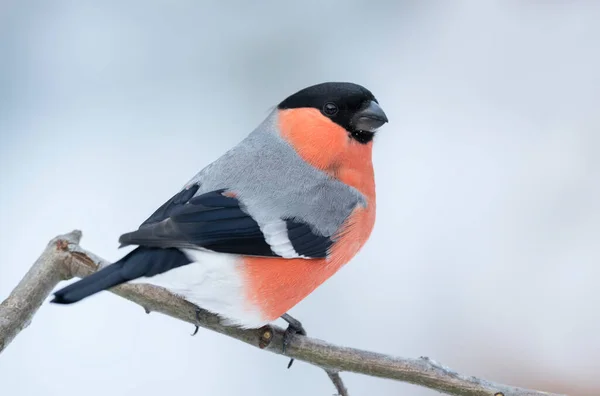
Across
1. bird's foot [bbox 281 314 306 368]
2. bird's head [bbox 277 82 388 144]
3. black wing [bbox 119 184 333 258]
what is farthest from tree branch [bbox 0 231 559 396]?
bird's head [bbox 277 82 388 144]

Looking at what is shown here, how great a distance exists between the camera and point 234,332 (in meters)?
1.92

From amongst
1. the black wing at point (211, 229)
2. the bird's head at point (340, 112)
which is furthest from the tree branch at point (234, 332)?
the bird's head at point (340, 112)

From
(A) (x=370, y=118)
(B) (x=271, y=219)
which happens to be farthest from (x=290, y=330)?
(A) (x=370, y=118)

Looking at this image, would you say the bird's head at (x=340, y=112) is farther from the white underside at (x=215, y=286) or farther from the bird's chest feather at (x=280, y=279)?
the white underside at (x=215, y=286)

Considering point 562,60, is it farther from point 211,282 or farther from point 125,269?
point 125,269

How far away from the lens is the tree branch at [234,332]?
1.70m

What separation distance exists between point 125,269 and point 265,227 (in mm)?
366

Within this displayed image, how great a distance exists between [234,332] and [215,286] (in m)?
0.18

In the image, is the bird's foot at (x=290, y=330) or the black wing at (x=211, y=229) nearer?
the black wing at (x=211, y=229)

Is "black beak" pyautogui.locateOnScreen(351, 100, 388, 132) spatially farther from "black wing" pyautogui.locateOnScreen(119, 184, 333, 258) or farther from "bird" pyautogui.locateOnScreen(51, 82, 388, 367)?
"black wing" pyautogui.locateOnScreen(119, 184, 333, 258)

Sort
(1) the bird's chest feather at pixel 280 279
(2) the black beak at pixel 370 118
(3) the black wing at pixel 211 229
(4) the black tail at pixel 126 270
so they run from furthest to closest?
(2) the black beak at pixel 370 118, (1) the bird's chest feather at pixel 280 279, (3) the black wing at pixel 211 229, (4) the black tail at pixel 126 270

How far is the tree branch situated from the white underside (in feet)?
0.25

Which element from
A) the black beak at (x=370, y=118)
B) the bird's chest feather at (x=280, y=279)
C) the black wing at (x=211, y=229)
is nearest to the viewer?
the black wing at (x=211, y=229)

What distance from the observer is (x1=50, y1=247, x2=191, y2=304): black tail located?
146 centimetres
